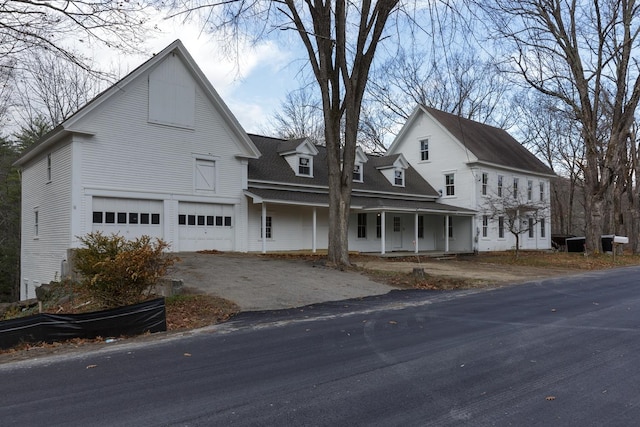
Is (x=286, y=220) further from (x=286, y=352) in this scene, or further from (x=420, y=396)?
(x=420, y=396)

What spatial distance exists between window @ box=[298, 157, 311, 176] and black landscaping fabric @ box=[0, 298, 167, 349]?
722 inches

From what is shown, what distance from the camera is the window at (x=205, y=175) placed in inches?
847

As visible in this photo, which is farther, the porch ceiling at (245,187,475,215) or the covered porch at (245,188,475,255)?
the covered porch at (245,188,475,255)

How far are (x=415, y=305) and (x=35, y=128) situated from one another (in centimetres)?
3170

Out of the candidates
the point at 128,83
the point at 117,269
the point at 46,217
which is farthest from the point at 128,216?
the point at 117,269

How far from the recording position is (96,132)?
18594mm

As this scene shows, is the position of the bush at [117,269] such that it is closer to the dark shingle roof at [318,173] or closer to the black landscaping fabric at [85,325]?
the black landscaping fabric at [85,325]

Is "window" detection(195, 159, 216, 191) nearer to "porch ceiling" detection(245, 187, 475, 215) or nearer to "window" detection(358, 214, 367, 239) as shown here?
"porch ceiling" detection(245, 187, 475, 215)

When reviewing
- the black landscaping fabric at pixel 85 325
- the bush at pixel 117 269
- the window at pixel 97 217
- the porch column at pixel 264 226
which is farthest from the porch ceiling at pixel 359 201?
the black landscaping fabric at pixel 85 325

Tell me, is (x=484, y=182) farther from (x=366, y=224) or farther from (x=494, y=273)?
(x=494, y=273)

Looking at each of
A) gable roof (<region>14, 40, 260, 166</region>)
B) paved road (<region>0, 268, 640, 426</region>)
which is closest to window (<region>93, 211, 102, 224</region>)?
gable roof (<region>14, 40, 260, 166</region>)

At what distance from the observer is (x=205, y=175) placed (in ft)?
71.4

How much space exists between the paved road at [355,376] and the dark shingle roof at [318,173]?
53.1ft

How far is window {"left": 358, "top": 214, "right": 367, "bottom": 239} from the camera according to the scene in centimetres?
2797
